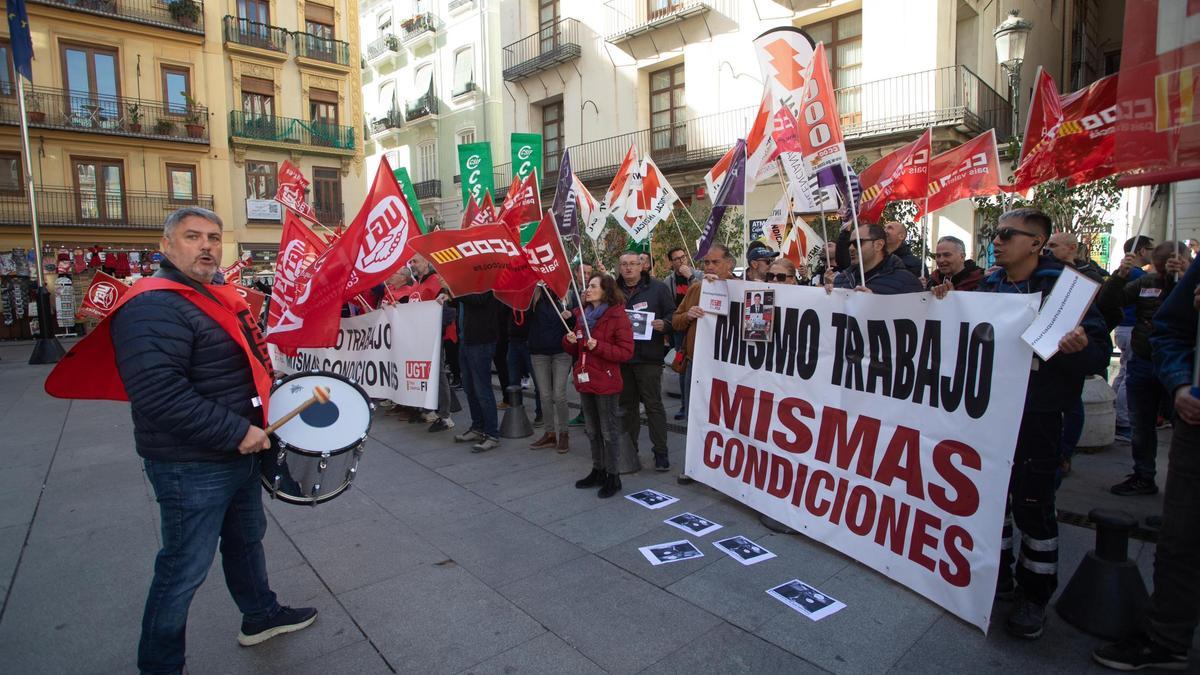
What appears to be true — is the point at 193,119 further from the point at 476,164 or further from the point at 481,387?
the point at 481,387

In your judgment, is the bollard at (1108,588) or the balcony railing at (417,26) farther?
the balcony railing at (417,26)

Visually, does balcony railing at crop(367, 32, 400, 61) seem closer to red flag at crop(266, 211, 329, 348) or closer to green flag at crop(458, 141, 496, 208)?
green flag at crop(458, 141, 496, 208)

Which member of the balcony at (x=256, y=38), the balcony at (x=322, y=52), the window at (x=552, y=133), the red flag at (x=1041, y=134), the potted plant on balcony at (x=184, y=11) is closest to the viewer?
the red flag at (x=1041, y=134)

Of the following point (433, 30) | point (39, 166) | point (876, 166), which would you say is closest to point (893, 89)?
point (876, 166)

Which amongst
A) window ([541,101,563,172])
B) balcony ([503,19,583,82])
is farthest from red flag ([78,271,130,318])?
balcony ([503,19,583,82])

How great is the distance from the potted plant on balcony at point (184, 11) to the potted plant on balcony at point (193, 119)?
2.94m

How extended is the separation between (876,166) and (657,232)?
8.53 m

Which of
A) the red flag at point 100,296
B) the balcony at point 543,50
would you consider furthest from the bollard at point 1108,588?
the balcony at point 543,50

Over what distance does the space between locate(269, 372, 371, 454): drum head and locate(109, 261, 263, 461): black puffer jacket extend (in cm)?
32

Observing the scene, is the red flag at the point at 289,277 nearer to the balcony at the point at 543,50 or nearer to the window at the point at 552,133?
the balcony at the point at 543,50

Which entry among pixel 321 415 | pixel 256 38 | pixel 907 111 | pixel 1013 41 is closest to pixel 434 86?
pixel 256 38

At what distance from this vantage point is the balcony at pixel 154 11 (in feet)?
85.5

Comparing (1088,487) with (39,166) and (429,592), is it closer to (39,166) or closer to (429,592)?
(429,592)

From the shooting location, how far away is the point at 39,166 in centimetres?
2509
